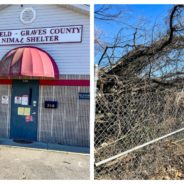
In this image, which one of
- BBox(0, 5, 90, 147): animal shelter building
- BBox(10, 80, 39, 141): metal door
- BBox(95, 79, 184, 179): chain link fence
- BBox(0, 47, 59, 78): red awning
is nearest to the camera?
BBox(95, 79, 184, 179): chain link fence

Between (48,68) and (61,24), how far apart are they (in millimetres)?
1139

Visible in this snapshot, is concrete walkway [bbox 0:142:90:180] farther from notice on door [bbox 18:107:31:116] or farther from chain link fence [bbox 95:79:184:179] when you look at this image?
chain link fence [bbox 95:79:184:179]

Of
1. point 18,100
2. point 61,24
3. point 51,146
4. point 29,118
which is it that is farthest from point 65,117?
point 61,24

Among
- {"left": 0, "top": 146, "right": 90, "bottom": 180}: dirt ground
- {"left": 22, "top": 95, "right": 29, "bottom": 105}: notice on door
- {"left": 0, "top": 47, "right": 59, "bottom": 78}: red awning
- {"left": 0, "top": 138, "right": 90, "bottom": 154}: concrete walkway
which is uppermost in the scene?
{"left": 0, "top": 47, "right": 59, "bottom": 78}: red awning

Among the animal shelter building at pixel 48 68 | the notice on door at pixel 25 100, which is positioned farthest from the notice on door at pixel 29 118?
the notice on door at pixel 25 100

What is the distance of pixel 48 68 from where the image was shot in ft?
23.5

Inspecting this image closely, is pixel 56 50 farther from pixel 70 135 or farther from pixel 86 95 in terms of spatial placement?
pixel 70 135

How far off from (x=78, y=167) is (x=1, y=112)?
136 inches

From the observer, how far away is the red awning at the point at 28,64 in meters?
6.95

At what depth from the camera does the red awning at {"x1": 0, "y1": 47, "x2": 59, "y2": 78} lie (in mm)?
6953

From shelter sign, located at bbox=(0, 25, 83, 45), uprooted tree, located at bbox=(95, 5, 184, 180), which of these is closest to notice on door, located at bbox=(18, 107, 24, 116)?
shelter sign, located at bbox=(0, 25, 83, 45)

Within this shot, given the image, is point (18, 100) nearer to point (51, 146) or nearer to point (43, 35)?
point (51, 146)

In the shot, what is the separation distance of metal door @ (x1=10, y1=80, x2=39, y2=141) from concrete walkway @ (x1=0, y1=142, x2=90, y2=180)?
33.7 inches

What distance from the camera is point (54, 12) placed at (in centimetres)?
728
